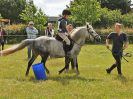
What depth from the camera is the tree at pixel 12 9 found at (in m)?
83.8

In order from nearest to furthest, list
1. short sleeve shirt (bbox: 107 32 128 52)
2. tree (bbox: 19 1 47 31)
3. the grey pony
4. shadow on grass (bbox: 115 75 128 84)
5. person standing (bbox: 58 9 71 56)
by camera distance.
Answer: shadow on grass (bbox: 115 75 128 84), the grey pony, person standing (bbox: 58 9 71 56), short sleeve shirt (bbox: 107 32 128 52), tree (bbox: 19 1 47 31)

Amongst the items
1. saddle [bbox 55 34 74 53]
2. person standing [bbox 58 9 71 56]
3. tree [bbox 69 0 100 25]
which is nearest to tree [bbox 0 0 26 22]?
tree [bbox 69 0 100 25]

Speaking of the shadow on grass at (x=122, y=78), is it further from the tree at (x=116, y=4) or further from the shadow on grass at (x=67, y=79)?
the tree at (x=116, y=4)

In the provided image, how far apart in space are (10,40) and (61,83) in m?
30.6

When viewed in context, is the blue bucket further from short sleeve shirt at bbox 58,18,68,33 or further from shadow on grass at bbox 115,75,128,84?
shadow on grass at bbox 115,75,128,84

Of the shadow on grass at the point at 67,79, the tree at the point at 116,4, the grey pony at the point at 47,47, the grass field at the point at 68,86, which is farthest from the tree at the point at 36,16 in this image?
the shadow on grass at the point at 67,79

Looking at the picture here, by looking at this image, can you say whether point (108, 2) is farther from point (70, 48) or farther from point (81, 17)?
point (70, 48)

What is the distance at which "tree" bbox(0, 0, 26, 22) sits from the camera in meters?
83.8

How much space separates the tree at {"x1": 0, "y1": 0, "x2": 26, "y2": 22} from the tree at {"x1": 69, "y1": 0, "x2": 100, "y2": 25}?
99.6ft

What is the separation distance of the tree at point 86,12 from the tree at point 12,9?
30.4 meters

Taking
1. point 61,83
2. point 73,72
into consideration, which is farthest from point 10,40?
point 61,83

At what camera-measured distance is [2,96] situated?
10.4 metres

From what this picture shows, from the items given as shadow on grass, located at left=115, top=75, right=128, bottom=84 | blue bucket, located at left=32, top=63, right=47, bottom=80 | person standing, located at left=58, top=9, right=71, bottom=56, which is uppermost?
person standing, located at left=58, top=9, right=71, bottom=56

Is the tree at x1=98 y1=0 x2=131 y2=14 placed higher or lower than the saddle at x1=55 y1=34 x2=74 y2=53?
higher
